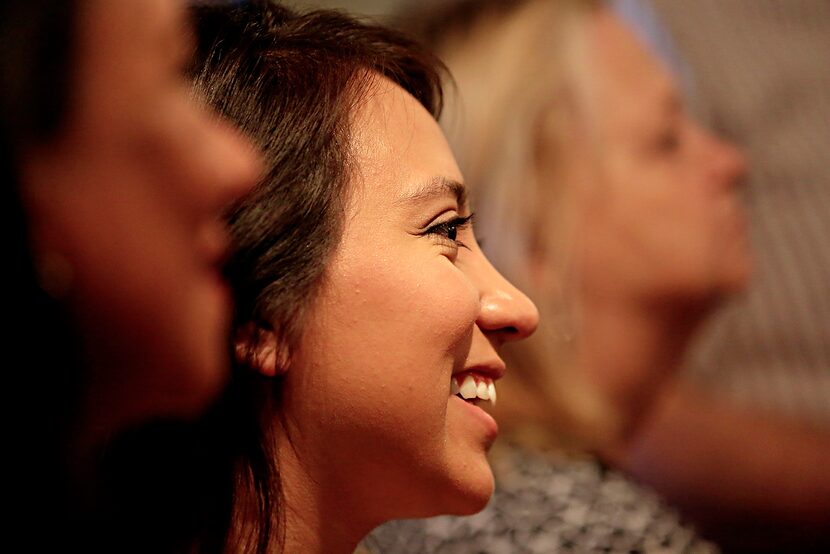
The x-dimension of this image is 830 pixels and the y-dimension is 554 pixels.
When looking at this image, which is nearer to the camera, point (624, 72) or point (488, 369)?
point (488, 369)

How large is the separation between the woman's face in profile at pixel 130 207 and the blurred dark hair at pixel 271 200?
0.67ft

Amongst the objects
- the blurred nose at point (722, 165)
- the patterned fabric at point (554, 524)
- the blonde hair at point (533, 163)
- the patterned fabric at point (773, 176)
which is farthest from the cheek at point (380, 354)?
the patterned fabric at point (773, 176)

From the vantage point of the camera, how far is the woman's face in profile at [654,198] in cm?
143

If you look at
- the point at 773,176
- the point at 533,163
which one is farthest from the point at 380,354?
the point at 773,176

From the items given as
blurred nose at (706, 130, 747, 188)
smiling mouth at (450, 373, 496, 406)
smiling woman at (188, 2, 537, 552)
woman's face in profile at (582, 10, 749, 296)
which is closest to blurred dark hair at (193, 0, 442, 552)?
smiling woman at (188, 2, 537, 552)

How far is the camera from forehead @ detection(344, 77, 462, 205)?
2.32 ft

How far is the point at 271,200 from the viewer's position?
67cm

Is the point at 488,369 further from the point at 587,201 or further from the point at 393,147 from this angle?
the point at 587,201

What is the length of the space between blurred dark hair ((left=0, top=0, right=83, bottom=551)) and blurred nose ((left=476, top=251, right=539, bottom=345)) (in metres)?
0.38

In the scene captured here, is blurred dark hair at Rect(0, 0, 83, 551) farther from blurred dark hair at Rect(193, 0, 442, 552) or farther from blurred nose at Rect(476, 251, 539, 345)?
blurred nose at Rect(476, 251, 539, 345)

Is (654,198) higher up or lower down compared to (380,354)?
higher up

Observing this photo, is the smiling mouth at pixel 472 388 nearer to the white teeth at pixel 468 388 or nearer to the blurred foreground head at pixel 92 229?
the white teeth at pixel 468 388

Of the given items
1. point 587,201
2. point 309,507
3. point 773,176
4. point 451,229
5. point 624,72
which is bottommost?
point 309,507

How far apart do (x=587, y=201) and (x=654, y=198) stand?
0.10 metres
